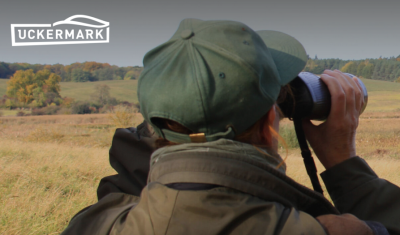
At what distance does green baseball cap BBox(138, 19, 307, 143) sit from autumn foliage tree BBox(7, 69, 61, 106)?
83071 millimetres

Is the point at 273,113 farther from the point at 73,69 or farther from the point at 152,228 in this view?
the point at 73,69

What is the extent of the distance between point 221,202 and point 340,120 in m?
0.71

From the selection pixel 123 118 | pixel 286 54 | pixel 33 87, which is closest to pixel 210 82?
pixel 286 54

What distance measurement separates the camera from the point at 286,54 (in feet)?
3.78

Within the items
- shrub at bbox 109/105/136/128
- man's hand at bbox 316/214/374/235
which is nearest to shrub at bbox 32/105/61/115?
shrub at bbox 109/105/136/128

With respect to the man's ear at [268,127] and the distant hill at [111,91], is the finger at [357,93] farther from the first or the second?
the distant hill at [111,91]

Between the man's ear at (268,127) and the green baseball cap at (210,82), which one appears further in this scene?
the man's ear at (268,127)

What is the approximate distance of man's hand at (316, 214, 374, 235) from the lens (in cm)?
82

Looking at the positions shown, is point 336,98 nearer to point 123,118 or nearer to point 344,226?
point 344,226

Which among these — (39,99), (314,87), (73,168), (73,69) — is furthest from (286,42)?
(73,69)

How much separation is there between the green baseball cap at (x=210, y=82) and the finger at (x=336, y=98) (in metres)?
0.37

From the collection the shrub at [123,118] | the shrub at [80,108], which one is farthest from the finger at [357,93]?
the shrub at [80,108]

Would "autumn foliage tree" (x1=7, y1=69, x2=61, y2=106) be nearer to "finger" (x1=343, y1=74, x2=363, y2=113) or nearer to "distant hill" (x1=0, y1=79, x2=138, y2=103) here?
"distant hill" (x1=0, y1=79, x2=138, y2=103)

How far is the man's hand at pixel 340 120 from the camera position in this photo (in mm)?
1246
